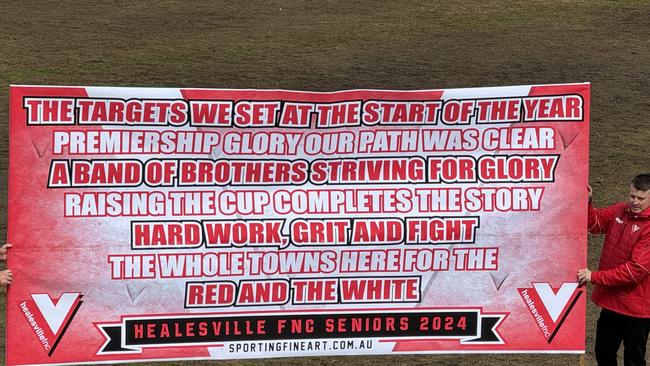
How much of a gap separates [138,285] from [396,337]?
167 centimetres

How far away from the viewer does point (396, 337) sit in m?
6.83

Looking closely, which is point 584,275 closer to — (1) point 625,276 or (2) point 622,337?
(1) point 625,276

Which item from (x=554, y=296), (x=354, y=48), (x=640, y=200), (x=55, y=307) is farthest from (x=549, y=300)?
(x=354, y=48)

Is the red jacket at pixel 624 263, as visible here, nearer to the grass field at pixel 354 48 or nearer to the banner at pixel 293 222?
the banner at pixel 293 222

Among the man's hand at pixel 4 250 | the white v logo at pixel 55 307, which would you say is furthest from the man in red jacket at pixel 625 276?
the man's hand at pixel 4 250

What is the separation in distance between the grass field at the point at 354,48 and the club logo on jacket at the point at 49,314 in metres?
6.97

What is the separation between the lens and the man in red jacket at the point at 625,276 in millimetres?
6824

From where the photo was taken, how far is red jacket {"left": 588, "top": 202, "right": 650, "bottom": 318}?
6.82 metres

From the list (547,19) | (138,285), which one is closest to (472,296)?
(138,285)

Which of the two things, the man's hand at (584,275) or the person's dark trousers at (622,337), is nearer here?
the man's hand at (584,275)

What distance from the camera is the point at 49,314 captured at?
21.4 feet

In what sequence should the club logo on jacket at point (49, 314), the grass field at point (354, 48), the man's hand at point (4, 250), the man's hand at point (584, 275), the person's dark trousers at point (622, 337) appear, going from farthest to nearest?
the grass field at point (354, 48)
the person's dark trousers at point (622, 337)
the man's hand at point (584, 275)
the club logo on jacket at point (49, 314)
the man's hand at point (4, 250)

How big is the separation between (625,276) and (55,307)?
3587 millimetres

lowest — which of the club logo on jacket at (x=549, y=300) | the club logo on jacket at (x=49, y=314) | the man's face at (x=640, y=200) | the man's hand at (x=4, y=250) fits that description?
the club logo on jacket at (x=49, y=314)
